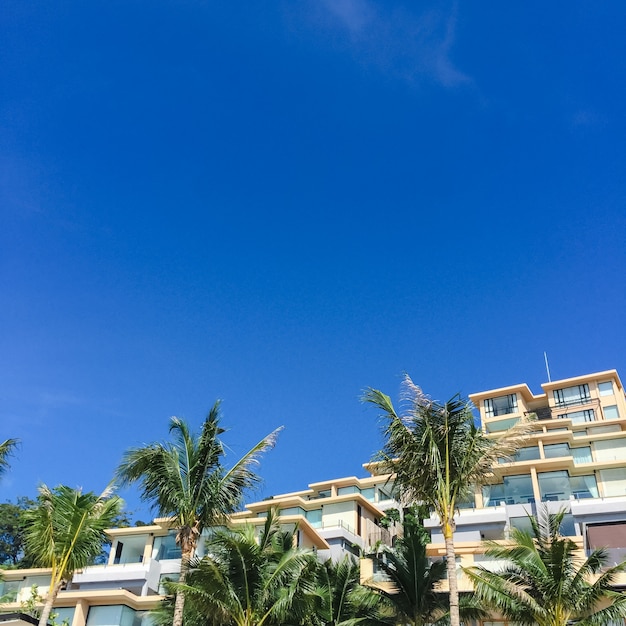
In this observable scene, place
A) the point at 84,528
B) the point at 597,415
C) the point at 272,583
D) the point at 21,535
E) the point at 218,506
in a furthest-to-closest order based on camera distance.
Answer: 1. the point at 597,415
2. the point at 21,535
3. the point at 84,528
4. the point at 218,506
5. the point at 272,583

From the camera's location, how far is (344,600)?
25578 mm

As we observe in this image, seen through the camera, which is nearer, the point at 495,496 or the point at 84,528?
the point at 84,528

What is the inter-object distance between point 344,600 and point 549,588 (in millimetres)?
7686

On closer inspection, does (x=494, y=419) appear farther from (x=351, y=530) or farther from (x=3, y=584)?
(x=3, y=584)

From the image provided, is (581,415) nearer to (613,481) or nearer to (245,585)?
(613,481)

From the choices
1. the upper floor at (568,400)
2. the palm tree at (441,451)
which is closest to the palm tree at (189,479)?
the palm tree at (441,451)

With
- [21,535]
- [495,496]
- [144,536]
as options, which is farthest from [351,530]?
[21,535]

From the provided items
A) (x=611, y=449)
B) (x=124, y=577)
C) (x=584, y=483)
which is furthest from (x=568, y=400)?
(x=124, y=577)

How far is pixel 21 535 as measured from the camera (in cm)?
6134

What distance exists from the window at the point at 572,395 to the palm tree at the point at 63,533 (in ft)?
175

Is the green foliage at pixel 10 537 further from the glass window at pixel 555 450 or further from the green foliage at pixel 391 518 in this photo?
the glass window at pixel 555 450

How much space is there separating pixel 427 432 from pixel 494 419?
46730 millimetres

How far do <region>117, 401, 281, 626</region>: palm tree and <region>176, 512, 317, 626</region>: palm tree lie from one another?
98 centimetres

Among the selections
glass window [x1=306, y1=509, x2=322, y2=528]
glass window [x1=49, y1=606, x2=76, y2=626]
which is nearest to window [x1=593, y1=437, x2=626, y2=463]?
glass window [x1=306, y1=509, x2=322, y2=528]
